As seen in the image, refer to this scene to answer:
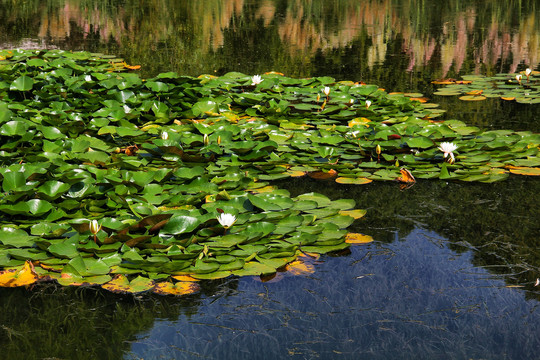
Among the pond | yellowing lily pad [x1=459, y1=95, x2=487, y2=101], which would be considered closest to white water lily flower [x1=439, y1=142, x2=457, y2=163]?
the pond

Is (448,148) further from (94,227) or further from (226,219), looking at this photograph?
(94,227)

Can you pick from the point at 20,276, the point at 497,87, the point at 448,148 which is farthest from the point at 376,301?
the point at 497,87

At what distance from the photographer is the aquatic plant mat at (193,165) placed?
268 centimetres

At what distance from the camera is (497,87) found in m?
5.75

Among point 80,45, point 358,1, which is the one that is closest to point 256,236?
point 80,45

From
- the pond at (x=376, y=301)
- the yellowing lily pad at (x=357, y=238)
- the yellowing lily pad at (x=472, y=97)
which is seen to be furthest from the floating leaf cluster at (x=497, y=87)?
the yellowing lily pad at (x=357, y=238)

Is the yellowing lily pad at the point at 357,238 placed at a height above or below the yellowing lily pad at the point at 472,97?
below

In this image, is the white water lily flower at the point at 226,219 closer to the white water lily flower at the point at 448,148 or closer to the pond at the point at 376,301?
the pond at the point at 376,301

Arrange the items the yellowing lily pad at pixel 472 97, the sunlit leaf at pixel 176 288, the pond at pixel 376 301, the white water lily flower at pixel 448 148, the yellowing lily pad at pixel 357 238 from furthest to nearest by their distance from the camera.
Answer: the yellowing lily pad at pixel 472 97 < the white water lily flower at pixel 448 148 < the yellowing lily pad at pixel 357 238 < the sunlit leaf at pixel 176 288 < the pond at pixel 376 301

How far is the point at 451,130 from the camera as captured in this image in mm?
4273

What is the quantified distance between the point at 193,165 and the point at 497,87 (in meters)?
3.23

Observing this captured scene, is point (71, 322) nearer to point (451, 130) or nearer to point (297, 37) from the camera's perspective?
point (451, 130)

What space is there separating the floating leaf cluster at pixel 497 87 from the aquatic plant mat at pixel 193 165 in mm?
577

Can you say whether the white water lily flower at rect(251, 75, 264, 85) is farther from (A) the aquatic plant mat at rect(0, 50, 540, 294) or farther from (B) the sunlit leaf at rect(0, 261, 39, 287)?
(B) the sunlit leaf at rect(0, 261, 39, 287)
